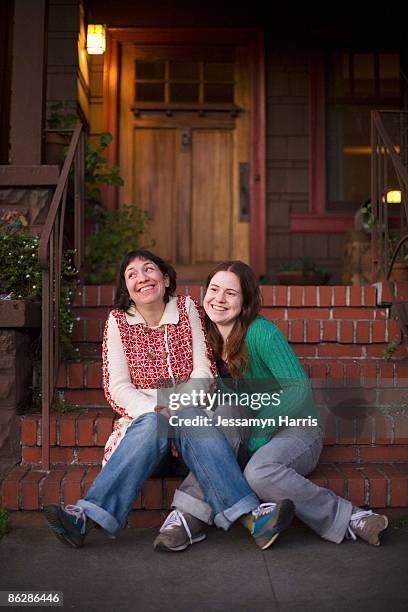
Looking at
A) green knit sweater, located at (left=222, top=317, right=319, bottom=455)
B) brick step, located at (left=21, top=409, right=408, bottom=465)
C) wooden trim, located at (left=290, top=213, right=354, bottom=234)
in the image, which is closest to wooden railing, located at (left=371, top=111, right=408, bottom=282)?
wooden trim, located at (left=290, top=213, right=354, bottom=234)

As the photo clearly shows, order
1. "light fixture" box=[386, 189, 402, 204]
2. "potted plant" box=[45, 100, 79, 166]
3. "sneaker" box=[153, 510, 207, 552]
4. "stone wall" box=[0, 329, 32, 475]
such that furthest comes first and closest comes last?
"potted plant" box=[45, 100, 79, 166], "light fixture" box=[386, 189, 402, 204], "stone wall" box=[0, 329, 32, 475], "sneaker" box=[153, 510, 207, 552]

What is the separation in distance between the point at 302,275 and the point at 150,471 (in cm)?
305

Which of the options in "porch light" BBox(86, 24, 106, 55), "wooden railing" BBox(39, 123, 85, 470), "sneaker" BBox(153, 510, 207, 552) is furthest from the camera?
"porch light" BBox(86, 24, 106, 55)

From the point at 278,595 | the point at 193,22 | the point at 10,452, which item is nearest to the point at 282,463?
the point at 278,595

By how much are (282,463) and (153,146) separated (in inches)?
155

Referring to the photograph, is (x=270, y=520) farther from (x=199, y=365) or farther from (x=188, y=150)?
(x=188, y=150)

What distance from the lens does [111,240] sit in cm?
496

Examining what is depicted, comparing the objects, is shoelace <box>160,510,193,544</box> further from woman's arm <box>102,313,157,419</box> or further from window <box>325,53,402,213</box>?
window <box>325,53,402,213</box>

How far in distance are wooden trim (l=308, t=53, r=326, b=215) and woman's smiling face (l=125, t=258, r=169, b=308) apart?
3281 mm

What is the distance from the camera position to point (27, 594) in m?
1.97

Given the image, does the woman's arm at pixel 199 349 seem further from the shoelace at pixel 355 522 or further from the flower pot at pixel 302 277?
the flower pot at pixel 302 277

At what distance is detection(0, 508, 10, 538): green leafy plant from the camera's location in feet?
8.30

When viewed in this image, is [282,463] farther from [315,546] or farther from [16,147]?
[16,147]

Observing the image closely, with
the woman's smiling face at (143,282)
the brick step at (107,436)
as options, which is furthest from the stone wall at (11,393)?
the woman's smiling face at (143,282)
